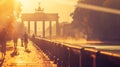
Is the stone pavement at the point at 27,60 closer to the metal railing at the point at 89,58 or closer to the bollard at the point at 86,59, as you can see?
the metal railing at the point at 89,58

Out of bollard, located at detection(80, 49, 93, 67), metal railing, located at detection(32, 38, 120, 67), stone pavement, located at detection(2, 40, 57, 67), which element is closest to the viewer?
metal railing, located at detection(32, 38, 120, 67)

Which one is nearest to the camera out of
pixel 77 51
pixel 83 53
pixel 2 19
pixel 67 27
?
pixel 83 53

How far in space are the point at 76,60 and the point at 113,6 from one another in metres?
81.1

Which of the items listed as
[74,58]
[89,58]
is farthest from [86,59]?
[74,58]

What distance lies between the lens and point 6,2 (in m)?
58.2

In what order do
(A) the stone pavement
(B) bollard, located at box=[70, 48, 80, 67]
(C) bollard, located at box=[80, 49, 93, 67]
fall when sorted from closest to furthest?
(C) bollard, located at box=[80, 49, 93, 67] → (B) bollard, located at box=[70, 48, 80, 67] → (A) the stone pavement

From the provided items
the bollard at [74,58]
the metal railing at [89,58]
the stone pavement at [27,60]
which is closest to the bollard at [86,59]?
the metal railing at [89,58]

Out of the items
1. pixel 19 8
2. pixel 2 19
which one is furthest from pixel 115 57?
pixel 19 8

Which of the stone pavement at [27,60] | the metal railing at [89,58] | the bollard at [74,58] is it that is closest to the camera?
the metal railing at [89,58]

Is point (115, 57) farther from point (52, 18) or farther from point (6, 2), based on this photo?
point (52, 18)

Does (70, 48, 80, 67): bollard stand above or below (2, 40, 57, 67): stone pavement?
above

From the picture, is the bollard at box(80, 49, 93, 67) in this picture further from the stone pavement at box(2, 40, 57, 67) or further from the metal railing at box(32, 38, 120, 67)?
the stone pavement at box(2, 40, 57, 67)

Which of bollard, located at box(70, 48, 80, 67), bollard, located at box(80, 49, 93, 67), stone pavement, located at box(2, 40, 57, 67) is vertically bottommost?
stone pavement, located at box(2, 40, 57, 67)

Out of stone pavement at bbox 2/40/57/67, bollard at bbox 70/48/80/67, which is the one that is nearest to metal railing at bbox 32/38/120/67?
bollard at bbox 70/48/80/67
